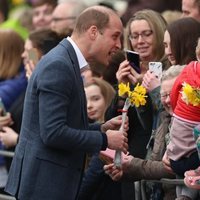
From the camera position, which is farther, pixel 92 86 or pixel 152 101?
pixel 92 86

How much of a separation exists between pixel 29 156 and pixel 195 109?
3.93 ft

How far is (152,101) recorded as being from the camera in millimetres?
7762

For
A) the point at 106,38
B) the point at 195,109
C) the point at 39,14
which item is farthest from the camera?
the point at 39,14

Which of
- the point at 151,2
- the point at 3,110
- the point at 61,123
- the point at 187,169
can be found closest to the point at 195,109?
the point at 187,169

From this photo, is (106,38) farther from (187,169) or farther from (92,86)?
(92,86)

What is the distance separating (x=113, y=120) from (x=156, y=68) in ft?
1.81

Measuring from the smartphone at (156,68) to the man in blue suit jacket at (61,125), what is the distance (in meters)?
0.53

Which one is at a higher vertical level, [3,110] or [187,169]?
[187,169]

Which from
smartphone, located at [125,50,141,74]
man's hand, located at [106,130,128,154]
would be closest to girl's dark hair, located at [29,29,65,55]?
smartphone, located at [125,50,141,74]

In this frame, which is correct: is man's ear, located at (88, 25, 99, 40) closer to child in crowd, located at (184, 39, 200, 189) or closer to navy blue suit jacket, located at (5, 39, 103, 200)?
navy blue suit jacket, located at (5, 39, 103, 200)

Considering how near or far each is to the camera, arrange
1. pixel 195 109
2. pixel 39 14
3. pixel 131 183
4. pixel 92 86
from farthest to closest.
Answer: pixel 39 14 → pixel 92 86 → pixel 131 183 → pixel 195 109

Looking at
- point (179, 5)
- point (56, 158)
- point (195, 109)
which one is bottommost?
point (179, 5)

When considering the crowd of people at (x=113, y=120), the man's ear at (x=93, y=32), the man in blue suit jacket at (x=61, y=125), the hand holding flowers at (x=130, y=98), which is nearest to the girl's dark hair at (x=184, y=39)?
the crowd of people at (x=113, y=120)

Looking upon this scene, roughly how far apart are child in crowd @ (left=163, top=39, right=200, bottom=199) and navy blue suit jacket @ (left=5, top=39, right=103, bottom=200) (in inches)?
20.2
